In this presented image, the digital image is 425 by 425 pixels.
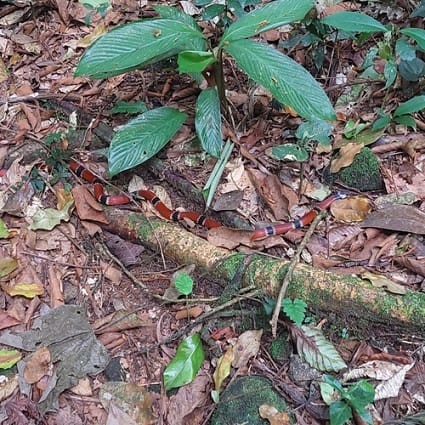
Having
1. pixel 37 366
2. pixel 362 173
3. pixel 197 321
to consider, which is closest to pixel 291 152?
pixel 362 173

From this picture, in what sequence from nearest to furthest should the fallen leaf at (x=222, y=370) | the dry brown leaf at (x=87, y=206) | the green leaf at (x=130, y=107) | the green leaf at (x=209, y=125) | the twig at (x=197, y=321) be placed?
the fallen leaf at (x=222, y=370) < the twig at (x=197, y=321) < the green leaf at (x=209, y=125) < the dry brown leaf at (x=87, y=206) < the green leaf at (x=130, y=107)

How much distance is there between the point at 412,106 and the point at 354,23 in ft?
1.95

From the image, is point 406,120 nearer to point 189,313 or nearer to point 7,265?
point 189,313

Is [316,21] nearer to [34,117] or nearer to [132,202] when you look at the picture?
[132,202]

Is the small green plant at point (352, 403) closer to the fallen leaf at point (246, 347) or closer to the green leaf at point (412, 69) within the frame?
the fallen leaf at point (246, 347)

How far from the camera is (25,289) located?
294cm

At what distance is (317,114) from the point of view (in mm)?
2789

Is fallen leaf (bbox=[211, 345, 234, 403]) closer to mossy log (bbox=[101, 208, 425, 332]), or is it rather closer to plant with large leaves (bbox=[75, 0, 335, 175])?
mossy log (bbox=[101, 208, 425, 332])

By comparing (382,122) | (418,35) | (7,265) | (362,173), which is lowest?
(7,265)

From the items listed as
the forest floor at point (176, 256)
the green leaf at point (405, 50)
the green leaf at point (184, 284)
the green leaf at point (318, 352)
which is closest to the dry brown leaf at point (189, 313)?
the forest floor at point (176, 256)

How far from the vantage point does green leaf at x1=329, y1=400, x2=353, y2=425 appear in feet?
7.30

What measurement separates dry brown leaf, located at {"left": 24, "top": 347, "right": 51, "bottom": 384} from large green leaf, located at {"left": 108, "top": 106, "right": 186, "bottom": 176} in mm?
1093

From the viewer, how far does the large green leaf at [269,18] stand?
2947mm

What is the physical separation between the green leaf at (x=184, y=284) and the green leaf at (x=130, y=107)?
1.38 m
